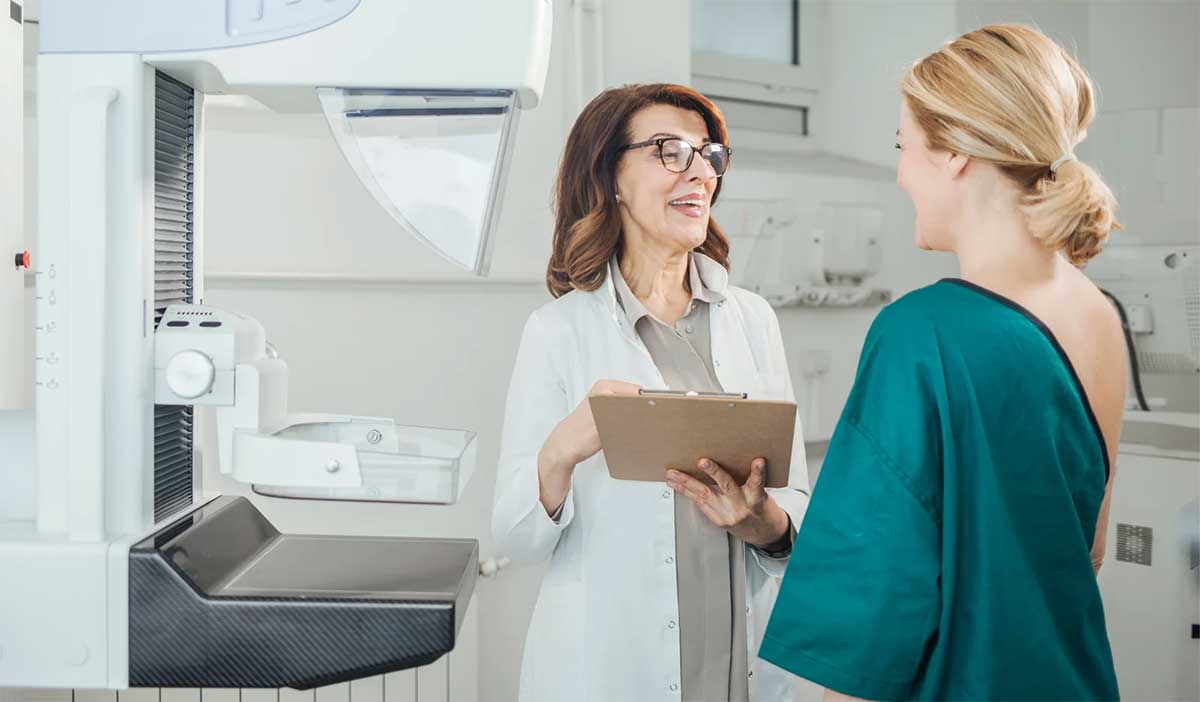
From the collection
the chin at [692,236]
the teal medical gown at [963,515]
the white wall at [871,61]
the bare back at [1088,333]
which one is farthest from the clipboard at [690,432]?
the white wall at [871,61]

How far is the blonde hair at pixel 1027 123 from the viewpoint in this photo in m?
0.95

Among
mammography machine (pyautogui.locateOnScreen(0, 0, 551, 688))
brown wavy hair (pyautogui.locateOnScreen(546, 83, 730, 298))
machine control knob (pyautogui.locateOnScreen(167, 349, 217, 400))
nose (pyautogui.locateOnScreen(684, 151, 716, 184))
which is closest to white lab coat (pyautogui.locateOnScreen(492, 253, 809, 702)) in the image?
brown wavy hair (pyautogui.locateOnScreen(546, 83, 730, 298))

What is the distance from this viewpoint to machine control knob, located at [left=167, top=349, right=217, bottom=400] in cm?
96

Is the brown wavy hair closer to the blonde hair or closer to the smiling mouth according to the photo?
the smiling mouth

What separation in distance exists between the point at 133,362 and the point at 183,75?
284 millimetres

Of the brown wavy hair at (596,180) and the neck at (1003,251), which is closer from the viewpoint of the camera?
the neck at (1003,251)

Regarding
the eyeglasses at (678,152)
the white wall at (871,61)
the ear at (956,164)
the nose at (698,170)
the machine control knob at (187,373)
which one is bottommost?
the machine control knob at (187,373)

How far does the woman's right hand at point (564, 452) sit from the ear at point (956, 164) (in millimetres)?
460

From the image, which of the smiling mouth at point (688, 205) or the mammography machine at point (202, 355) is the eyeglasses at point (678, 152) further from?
the mammography machine at point (202, 355)

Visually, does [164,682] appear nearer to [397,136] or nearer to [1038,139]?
[397,136]

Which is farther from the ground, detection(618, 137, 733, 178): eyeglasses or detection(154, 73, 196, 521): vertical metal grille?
detection(618, 137, 733, 178): eyeglasses

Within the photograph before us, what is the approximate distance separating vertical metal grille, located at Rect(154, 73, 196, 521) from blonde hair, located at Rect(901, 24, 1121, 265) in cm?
75

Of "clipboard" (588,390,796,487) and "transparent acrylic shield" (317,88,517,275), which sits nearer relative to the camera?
"transparent acrylic shield" (317,88,517,275)

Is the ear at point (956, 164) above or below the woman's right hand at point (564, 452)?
above
